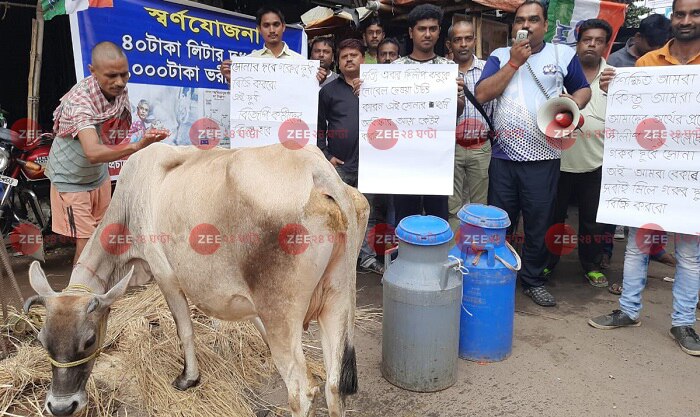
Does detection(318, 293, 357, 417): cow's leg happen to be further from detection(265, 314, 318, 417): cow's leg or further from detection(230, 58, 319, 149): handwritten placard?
detection(230, 58, 319, 149): handwritten placard

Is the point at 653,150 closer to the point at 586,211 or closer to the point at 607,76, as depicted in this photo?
the point at 607,76

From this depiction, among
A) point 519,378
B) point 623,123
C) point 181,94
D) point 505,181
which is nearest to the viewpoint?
point 519,378

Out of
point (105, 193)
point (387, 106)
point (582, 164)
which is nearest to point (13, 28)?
point (105, 193)

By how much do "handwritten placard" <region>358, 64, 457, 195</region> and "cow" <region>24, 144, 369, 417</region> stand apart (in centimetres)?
142

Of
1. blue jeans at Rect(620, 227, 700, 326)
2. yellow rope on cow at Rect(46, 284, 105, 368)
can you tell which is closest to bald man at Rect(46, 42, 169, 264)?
yellow rope on cow at Rect(46, 284, 105, 368)

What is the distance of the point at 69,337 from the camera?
2408mm

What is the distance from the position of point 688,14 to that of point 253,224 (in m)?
3.33

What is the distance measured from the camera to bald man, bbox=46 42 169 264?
3.30 metres

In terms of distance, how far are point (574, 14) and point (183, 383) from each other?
8.03 meters

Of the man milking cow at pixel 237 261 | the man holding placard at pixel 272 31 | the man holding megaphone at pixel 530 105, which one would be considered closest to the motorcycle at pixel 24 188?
the man holding placard at pixel 272 31

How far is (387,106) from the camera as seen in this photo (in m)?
3.99

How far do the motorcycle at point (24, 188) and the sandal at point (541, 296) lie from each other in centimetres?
508

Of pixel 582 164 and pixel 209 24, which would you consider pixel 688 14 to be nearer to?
pixel 582 164

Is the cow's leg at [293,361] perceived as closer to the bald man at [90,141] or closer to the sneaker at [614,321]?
the bald man at [90,141]
